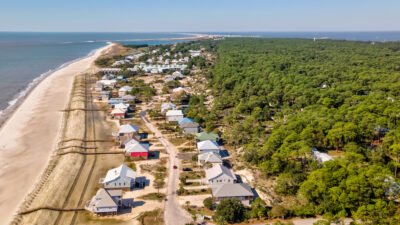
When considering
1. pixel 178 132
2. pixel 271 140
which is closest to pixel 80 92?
pixel 178 132

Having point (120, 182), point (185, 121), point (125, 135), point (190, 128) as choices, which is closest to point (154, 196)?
point (120, 182)

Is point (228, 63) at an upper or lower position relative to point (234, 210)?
upper

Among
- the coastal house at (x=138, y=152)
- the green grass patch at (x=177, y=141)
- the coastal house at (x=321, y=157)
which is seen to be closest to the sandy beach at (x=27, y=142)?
the coastal house at (x=138, y=152)

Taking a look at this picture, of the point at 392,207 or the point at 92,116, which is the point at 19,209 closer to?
the point at 92,116

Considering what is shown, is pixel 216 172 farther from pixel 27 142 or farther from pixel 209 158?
pixel 27 142

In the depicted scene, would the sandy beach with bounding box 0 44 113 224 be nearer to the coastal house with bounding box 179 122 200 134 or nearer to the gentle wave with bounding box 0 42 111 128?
the gentle wave with bounding box 0 42 111 128

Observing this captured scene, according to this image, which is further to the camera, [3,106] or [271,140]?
[3,106]

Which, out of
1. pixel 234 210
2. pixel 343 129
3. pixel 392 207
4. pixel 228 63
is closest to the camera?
pixel 392 207

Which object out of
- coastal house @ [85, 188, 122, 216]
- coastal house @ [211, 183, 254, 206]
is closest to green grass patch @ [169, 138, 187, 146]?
coastal house @ [211, 183, 254, 206]
